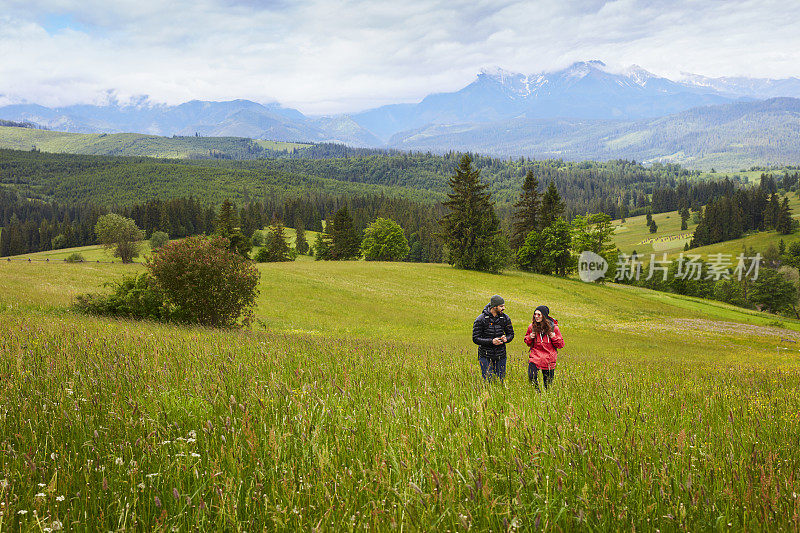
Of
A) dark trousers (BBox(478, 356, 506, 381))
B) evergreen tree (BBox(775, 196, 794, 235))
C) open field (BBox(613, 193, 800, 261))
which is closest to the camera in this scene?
dark trousers (BBox(478, 356, 506, 381))

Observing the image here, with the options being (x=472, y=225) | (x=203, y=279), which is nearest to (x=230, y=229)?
(x=472, y=225)

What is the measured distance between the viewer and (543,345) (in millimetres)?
8016

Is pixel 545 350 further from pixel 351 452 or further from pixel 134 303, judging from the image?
pixel 134 303

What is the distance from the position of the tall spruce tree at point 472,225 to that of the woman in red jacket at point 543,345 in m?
60.2

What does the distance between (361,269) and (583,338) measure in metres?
35.7

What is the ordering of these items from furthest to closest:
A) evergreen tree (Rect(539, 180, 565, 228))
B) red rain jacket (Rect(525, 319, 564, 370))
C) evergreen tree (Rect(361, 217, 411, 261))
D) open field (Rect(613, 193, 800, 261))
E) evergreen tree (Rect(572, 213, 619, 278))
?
open field (Rect(613, 193, 800, 261)), evergreen tree (Rect(361, 217, 411, 261)), evergreen tree (Rect(572, 213, 619, 278)), evergreen tree (Rect(539, 180, 565, 228)), red rain jacket (Rect(525, 319, 564, 370))

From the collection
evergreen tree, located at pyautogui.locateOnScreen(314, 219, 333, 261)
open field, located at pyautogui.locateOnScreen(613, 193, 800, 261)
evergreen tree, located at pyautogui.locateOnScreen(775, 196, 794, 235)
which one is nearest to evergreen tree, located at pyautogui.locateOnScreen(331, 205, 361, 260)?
→ evergreen tree, located at pyautogui.locateOnScreen(314, 219, 333, 261)

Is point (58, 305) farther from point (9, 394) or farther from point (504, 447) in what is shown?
point (504, 447)

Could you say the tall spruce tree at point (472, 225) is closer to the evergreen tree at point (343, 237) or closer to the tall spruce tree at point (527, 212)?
the tall spruce tree at point (527, 212)

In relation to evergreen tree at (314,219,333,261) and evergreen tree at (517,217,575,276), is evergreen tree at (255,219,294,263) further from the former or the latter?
evergreen tree at (517,217,575,276)

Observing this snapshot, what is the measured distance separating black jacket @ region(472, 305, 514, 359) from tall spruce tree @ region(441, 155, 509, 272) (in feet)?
197

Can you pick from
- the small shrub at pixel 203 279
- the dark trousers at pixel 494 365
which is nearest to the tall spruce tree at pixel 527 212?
the small shrub at pixel 203 279

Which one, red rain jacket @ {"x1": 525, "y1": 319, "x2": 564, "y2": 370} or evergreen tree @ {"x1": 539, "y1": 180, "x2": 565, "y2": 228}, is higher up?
evergreen tree @ {"x1": 539, "y1": 180, "x2": 565, "y2": 228}

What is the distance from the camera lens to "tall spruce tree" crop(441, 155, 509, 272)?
67.8 m
